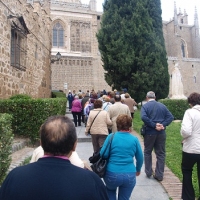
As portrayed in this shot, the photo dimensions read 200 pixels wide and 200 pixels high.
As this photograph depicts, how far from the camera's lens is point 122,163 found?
3041 mm

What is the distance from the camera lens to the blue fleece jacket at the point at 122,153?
9.96 feet

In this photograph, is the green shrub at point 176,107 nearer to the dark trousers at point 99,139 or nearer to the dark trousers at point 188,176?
the dark trousers at point 99,139

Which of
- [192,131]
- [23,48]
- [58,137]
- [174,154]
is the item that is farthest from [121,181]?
[23,48]

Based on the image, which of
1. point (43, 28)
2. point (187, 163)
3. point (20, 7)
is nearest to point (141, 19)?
point (43, 28)

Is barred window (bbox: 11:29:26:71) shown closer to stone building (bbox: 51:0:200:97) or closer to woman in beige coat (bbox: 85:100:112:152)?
woman in beige coat (bbox: 85:100:112:152)

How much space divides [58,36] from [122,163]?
3314 centimetres

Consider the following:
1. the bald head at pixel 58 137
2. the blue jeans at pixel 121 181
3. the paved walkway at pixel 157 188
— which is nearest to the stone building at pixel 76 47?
the paved walkway at pixel 157 188

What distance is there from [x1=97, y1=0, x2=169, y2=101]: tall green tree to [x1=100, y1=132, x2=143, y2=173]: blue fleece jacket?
496 inches

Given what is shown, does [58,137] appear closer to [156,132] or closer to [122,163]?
[122,163]

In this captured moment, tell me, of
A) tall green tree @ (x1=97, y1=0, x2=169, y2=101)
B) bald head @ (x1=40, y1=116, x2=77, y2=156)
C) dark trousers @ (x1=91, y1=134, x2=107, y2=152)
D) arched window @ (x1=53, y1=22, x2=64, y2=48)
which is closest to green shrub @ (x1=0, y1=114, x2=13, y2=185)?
dark trousers @ (x1=91, y1=134, x2=107, y2=152)

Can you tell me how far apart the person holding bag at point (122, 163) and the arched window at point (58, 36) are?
32.4 meters

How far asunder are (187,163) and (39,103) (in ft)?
16.8

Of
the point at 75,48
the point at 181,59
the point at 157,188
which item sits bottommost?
the point at 157,188

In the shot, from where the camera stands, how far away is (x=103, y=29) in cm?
1666
